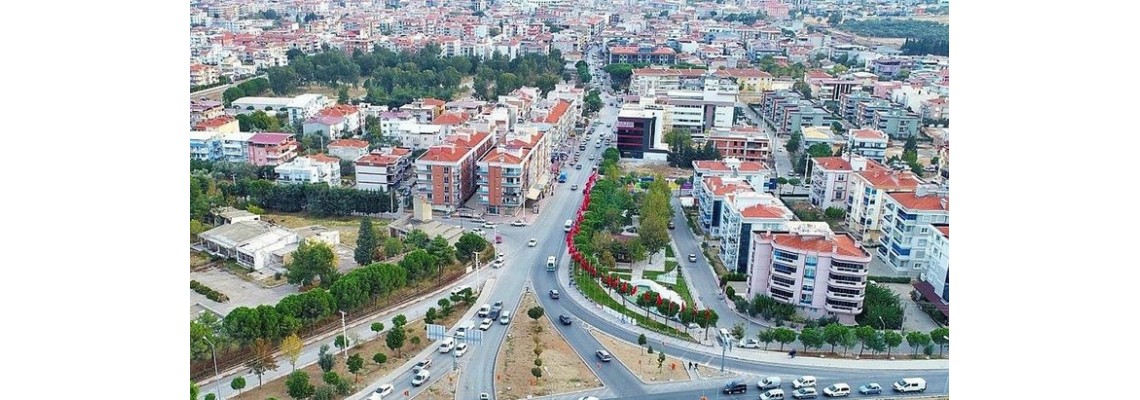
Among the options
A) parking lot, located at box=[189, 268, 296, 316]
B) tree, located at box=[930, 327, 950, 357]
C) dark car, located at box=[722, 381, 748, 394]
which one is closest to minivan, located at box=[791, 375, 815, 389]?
dark car, located at box=[722, 381, 748, 394]

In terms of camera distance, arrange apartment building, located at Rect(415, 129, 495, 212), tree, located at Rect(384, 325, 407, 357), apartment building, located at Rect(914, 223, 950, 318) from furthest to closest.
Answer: apartment building, located at Rect(415, 129, 495, 212) → apartment building, located at Rect(914, 223, 950, 318) → tree, located at Rect(384, 325, 407, 357)

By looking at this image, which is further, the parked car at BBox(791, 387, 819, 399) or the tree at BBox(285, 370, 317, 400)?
the parked car at BBox(791, 387, 819, 399)

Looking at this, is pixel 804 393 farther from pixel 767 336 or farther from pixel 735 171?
pixel 735 171

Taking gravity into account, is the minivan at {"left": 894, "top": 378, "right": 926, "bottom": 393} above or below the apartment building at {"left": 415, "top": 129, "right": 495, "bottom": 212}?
below

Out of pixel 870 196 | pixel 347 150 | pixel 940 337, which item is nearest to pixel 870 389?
pixel 940 337

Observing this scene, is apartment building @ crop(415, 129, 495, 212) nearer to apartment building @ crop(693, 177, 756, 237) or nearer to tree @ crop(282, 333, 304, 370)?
apartment building @ crop(693, 177, 756, 237)

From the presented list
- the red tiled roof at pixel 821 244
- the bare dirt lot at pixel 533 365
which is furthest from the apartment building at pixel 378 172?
the red tiled roof at pixel 821 244
